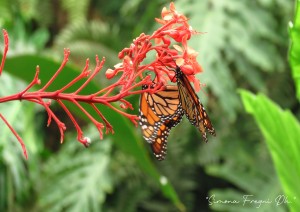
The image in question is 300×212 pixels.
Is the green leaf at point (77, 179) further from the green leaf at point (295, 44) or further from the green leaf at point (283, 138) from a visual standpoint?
the green leaf at point (295, 44)

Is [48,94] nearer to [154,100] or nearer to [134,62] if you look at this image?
[134,62]

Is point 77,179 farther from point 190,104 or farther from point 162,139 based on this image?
point 190,104

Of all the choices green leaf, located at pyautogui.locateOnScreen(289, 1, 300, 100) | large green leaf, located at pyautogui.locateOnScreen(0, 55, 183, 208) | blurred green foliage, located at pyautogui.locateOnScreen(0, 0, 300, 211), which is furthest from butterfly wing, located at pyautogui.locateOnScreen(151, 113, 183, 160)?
blurred green foliage, located at pyautogui.locateOnScreen(0, 0, 300, 211)

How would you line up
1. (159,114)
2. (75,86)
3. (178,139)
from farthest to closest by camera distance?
(178,139)
(75,86)
(159,114)

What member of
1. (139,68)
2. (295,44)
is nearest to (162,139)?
(139,68)

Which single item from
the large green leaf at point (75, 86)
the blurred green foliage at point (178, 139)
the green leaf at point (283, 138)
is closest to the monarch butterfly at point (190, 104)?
the green leaf at point (283, 138)

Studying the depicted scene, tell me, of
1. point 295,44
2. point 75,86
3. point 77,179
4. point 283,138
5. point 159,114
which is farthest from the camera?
point 77,179

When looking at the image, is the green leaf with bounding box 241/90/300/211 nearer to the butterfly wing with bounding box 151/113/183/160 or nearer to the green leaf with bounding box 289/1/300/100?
the green leaf with bounding box 289/1/300/100
